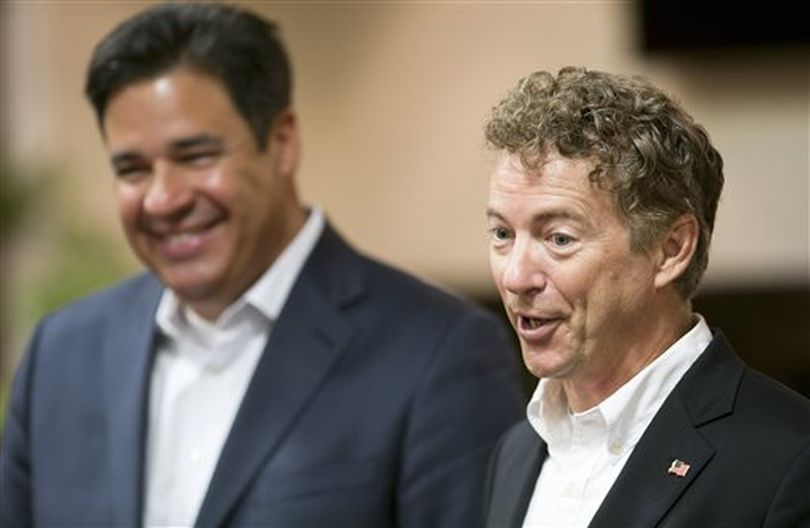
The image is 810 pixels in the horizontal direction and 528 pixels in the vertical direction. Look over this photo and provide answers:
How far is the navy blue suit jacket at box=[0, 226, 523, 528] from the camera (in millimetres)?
2879

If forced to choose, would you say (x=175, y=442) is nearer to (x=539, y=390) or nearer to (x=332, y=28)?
(x=539, y=390)

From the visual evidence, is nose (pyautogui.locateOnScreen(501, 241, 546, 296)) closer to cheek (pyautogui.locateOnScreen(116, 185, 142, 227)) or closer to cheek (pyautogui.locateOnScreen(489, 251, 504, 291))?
cheek (pyautogui.locateOnScreen(489, 251, 504, 291))

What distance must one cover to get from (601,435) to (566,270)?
23 centimetres

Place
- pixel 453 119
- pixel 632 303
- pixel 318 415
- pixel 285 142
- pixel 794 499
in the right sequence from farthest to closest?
1. pixel 453 119
2. pixel 285 142
3. pixel 318 415
4. pixel 632 303
5. pixel 794 499

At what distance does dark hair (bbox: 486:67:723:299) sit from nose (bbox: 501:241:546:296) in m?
0.10

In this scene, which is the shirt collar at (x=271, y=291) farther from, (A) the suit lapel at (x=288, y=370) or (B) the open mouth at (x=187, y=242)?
(B) the open mouth at (x=187, y=242)

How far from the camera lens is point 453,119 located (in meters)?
6.38

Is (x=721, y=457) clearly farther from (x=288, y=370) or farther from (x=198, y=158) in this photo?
(x=198, y=158)

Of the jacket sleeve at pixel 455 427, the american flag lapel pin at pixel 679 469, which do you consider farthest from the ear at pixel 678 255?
the jacket sleeve at pixel 455 427

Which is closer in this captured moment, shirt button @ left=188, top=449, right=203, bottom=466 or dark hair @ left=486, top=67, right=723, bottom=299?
dark hair @ left=486, top=67, right=723, bottom=299

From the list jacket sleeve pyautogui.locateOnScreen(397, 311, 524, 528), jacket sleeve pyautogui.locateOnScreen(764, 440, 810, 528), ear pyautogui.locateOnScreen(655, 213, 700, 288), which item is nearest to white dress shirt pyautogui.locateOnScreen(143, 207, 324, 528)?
jacket sleeve pyautogui.locateOnScreen(397, 311, 524, 528)

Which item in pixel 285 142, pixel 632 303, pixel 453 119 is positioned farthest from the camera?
pixel 453 119

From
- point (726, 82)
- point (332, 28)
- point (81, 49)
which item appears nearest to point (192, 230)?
point (726, 82)

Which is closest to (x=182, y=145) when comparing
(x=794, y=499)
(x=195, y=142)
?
(x=195, y=142)
